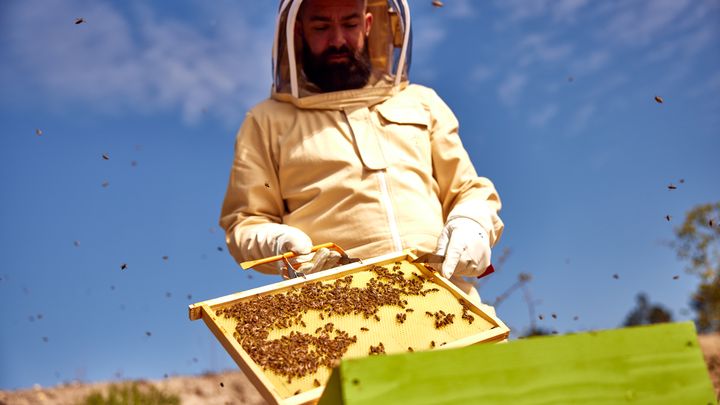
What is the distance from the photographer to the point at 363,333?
245 cm

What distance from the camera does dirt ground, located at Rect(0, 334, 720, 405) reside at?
24.5ft

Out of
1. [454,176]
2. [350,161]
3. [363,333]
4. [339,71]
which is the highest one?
[339,71]

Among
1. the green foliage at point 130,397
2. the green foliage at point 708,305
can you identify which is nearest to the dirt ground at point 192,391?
the green foliage at point 130,397

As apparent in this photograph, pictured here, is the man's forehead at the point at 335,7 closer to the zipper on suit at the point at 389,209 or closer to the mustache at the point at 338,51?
the mustache at the point at 338,51

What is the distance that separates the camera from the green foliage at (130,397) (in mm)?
7152

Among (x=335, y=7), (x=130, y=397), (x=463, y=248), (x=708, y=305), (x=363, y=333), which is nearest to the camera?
(x=363, y=333)

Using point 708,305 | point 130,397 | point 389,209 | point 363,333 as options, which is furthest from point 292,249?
point 708,305

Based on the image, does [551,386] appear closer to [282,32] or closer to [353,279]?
[353,279]

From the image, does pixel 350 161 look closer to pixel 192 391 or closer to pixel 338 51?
pixel 338 51

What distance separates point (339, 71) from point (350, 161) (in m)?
0.63

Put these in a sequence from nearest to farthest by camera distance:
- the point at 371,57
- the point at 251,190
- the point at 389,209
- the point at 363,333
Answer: the point at 363,333
the point at 389,209
the point at 251,190
the point at 371,57

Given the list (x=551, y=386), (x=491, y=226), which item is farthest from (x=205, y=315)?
(x=491, y=226)

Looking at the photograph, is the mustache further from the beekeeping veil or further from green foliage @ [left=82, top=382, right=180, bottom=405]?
green foliage @ [left=82, top=382, right=180, bottom=405]

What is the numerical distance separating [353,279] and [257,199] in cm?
101
